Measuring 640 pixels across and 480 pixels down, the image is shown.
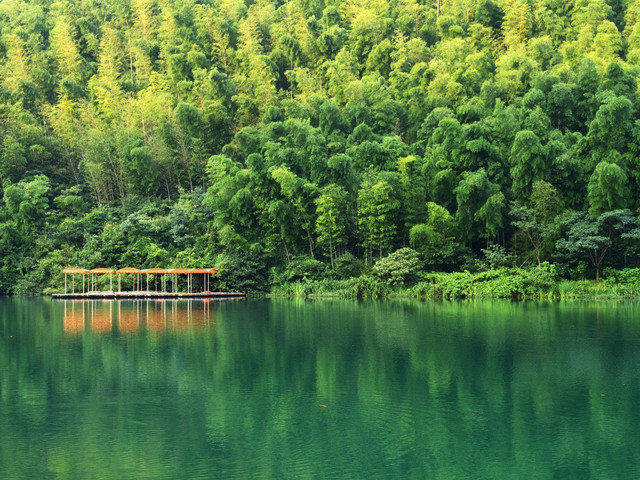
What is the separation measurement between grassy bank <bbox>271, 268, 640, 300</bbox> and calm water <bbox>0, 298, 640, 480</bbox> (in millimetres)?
9489

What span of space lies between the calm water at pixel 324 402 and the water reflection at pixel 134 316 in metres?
0.71

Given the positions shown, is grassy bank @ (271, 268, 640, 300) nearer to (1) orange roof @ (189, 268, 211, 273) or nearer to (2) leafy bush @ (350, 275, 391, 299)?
(2) leafy bush @ (350, 275, 391, 299)

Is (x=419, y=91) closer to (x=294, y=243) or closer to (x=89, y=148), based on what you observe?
(x=294, y=243)

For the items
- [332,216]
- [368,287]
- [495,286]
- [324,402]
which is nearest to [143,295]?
[332,216]

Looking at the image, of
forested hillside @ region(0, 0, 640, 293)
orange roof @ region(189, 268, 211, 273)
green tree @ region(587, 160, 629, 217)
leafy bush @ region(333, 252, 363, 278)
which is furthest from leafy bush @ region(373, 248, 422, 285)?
orange roof @ region(189, 268, 211, 273)

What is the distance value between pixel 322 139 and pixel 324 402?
26.2m

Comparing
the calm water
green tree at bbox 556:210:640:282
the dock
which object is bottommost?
the calm water

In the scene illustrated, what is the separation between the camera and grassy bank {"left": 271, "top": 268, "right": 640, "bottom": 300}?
2806 centimetres

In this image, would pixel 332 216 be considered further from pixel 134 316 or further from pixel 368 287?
pixel 134 316

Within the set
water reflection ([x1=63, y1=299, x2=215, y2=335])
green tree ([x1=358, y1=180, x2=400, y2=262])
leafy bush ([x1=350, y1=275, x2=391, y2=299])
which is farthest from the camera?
green tree ([x1=358, y1=180, x2=400, y2=262])

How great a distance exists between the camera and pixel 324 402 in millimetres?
9938

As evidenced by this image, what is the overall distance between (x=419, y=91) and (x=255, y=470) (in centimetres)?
3450

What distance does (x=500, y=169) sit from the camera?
3259cm

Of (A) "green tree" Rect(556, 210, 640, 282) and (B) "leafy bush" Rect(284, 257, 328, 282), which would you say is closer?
(A) "green tree" Rect(556, 210, 640, 282)
